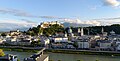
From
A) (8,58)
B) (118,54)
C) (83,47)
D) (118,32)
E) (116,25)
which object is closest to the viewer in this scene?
(8,58)

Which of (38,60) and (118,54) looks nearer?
(38,60)

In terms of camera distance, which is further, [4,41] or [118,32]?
[118,32]

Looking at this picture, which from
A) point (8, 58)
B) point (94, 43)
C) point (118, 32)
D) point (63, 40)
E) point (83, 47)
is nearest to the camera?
point (8, 58)

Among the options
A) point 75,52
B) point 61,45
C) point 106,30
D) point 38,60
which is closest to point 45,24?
point 106,30

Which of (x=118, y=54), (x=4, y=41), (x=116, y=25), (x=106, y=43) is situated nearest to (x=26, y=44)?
(x=4, y=41)

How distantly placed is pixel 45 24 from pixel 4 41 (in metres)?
10.8

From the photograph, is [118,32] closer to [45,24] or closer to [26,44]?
[45,24]

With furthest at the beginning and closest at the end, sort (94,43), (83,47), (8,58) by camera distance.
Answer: (94,43) < (83,47) < (8,58)

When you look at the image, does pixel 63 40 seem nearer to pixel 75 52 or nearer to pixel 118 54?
pixel 75 52

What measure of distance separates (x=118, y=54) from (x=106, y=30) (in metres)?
16.6

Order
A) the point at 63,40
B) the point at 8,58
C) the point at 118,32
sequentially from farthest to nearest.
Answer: the point at 118,32 < the point at 63,40 < the point at 8,58

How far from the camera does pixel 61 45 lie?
17.7 m

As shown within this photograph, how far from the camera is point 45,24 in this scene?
31312 mm

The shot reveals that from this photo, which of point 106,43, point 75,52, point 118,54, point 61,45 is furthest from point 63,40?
point 118,54
